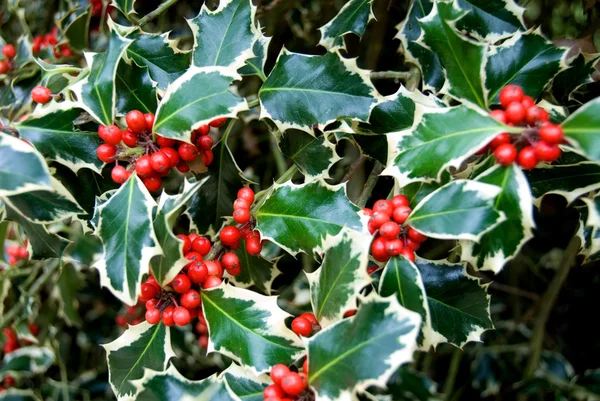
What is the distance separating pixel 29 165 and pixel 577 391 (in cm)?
167

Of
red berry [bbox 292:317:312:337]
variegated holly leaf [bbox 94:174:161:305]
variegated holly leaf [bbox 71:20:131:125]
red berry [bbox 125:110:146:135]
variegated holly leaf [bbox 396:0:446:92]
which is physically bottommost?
red berry [bbox 292:317:312:337]

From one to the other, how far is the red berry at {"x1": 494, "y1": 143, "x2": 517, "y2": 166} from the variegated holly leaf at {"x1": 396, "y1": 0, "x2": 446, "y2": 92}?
0.93ft

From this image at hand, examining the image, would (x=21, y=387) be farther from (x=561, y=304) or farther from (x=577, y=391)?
(x=561, y=304)

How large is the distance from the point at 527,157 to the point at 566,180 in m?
0.17

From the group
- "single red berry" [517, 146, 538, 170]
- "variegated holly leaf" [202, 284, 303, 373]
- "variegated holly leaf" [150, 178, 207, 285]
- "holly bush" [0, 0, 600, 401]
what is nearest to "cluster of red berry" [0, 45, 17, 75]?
"holly bush" [0, 0, 600, 401]

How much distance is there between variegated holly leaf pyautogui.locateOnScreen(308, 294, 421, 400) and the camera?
65 cm

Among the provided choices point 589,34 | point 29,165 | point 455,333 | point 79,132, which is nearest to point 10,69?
point 79,132

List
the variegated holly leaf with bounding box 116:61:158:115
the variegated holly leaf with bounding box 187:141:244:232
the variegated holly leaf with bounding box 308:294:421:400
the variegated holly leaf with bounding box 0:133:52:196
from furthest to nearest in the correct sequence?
the variegated holly leaf with bounding box 187:141:244:232 < the variegated holly leaf with bounding box 116:61:158:115 < the variegated holly leaf with bounding box 0:133:52:196 < the variegated holly leaf with bounding box 308:294:421:400

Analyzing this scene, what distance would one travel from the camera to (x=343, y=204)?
34.2 inches

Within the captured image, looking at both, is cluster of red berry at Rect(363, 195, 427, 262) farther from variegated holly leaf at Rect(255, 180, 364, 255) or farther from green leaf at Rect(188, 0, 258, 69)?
green leaf at Rect(188, 0, 258, 69)

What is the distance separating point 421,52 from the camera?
41.4 inches

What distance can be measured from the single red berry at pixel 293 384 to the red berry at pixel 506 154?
43cm

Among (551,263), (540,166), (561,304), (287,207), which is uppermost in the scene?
(540,166)

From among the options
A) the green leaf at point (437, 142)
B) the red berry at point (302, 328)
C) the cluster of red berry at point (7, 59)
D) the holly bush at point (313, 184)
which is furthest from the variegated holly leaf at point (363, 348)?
the cluster of red berry at point (7, 59)
